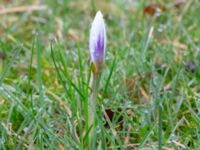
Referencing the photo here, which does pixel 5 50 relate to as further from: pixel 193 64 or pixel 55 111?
pixel 193 64

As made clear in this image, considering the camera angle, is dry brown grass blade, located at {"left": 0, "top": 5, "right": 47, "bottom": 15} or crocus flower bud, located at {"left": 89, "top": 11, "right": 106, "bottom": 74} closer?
crocus flower bud, located at {"left": 89, "top": 11, "right": 106, "bottom": 74}

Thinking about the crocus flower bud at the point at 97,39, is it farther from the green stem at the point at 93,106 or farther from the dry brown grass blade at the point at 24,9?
the dry brown grass blade at the point at 24,9

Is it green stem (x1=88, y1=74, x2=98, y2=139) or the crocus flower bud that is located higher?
the crocus flower bud

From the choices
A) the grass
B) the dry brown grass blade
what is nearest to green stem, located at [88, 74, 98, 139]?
the grass

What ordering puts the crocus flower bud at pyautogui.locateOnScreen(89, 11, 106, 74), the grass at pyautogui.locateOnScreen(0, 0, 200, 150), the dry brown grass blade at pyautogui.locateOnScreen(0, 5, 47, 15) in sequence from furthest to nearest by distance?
the dry brown grass blade at pyautogui.locateOnScreen(0, 5, 47, 15) < the grass at pyautogui.locateOnScreen(0, 0, 200, 150) < the crocus flower bud at pyautogui.locateOnScreen(89, 11, 106, 74)

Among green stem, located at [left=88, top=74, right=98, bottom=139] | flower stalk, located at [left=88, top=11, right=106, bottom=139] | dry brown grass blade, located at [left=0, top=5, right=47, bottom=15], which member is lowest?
green stem, located at [left=88, top=74, right=98, bottom=139]

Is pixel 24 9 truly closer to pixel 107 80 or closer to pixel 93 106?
pixel 107 80

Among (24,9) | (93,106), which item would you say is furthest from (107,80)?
(24,9)

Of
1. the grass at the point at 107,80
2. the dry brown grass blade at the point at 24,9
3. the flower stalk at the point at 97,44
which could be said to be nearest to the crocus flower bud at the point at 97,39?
the flower stalk at the point at 97,44

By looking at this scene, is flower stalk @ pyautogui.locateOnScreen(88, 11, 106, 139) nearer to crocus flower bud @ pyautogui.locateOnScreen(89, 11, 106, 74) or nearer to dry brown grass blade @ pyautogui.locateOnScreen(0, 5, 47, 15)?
crocus flower bud @ pyautogui.locateOnScreen(89, 11, 106, 74)

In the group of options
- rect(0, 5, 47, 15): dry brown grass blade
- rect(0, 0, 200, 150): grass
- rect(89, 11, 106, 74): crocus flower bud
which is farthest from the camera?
rect(0, 5, 47, 15): dry brown grass blade
